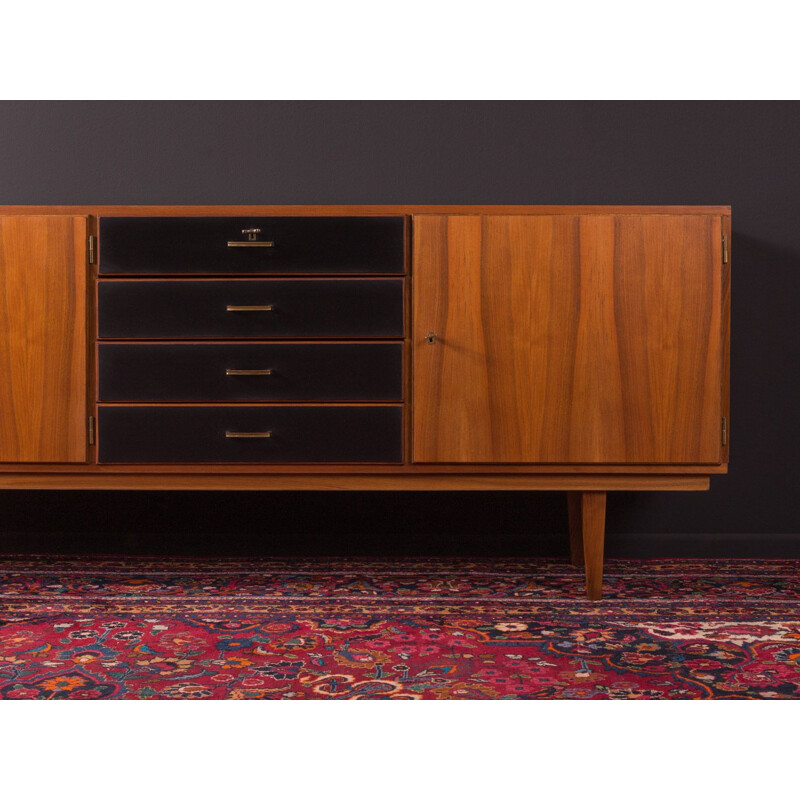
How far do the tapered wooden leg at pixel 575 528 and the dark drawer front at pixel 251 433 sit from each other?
717mm

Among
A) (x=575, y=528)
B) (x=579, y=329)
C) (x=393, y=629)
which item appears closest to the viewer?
(x=393, y=629)

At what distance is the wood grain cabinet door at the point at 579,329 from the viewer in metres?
2.07

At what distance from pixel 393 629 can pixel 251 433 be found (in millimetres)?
631

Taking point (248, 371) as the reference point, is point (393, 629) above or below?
below

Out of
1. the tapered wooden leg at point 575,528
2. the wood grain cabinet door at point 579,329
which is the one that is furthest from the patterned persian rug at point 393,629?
the wood grain cabinet door at point 579,329

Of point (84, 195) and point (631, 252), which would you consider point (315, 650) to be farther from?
point (84, 195)

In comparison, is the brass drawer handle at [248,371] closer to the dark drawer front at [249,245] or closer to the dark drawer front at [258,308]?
the dark drawer front at [258,308]

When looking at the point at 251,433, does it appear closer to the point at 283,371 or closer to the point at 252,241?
the point at 283,371

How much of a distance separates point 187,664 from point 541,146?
193cm

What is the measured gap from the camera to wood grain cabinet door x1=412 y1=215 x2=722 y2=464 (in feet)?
6.81

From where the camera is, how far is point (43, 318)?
6.91 feet

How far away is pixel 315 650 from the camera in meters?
1.74

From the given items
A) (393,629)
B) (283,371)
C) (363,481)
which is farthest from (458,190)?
(393,629)

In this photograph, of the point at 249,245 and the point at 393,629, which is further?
the point at 249,245
